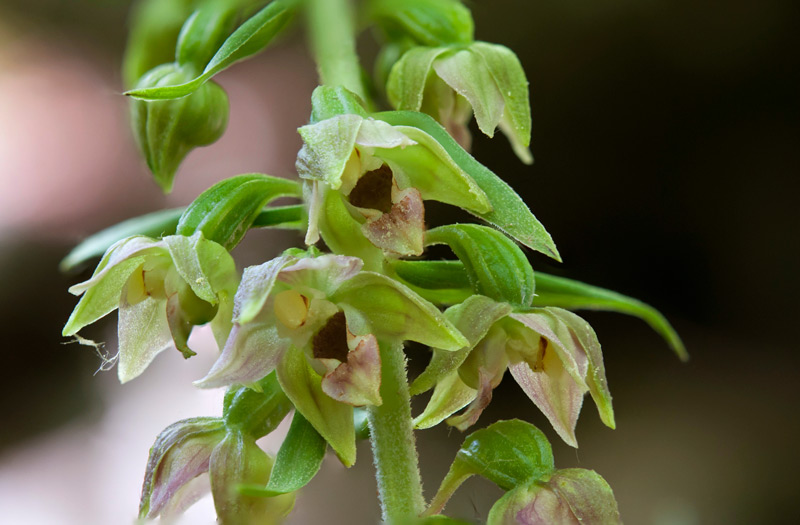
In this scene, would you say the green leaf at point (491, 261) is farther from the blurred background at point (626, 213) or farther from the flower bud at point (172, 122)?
the blurred background at point (626, 213)

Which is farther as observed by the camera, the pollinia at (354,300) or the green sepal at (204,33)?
the green sepal at (204,33)

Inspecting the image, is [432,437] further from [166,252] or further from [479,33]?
[166,252]

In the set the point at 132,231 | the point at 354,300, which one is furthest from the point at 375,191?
the point at 132,231

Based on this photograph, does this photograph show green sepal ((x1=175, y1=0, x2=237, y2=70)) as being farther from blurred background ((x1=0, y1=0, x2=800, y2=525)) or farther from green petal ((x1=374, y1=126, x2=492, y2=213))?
blurred background ((x1=0, y1=0, x2=800, y2=525))

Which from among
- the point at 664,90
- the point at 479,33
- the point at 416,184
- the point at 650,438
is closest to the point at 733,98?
the point at 664,90

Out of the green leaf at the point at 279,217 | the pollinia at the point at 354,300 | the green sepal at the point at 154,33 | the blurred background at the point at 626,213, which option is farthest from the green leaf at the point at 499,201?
the blurred background at the point at 626,213

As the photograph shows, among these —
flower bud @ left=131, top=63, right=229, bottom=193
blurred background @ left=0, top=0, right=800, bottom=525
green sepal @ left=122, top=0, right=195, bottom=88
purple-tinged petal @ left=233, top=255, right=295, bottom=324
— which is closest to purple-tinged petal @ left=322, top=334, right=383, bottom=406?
purple-tinged petal @ left=233, top=255, right=295, bottom=324

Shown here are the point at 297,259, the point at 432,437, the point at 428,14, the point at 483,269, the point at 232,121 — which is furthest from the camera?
the point at 232,121
